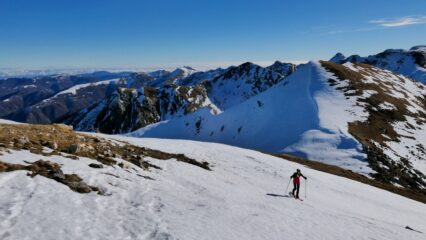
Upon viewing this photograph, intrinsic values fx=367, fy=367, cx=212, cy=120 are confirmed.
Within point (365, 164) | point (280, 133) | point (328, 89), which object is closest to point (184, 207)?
point (365, 164)

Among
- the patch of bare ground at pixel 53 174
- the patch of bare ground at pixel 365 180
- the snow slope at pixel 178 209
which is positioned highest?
the patch of bare ground at pixel 53 174

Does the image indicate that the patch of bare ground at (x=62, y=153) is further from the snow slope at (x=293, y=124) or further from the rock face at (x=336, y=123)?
A: the rock face at (x=336, y=123)

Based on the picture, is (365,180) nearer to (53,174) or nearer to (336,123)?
(336,123)

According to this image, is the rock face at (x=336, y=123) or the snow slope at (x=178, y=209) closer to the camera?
the snow slope at (x=178, y=209)

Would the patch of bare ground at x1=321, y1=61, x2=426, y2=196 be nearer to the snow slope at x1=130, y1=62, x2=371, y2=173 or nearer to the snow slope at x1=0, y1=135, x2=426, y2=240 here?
the snow slope at x1=130, y1=62, x2=371, y2=173

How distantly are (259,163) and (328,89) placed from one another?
61.2 m

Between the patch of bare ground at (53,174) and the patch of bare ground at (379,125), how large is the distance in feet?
147

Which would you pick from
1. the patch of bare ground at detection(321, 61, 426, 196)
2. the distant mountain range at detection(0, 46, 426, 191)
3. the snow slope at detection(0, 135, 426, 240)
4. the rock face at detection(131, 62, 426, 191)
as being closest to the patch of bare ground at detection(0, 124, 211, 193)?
the snow slope at detection(0, 135, 426, 240)

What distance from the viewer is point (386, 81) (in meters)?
118

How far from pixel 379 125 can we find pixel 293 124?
17270 mm

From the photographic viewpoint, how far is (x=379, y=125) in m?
75.3

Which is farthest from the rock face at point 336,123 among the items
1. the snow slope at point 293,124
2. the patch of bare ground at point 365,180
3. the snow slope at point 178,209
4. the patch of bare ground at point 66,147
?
the patch of bare ground at point 66,147

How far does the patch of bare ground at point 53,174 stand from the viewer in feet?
62.9

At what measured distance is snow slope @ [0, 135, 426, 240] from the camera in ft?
49.8
